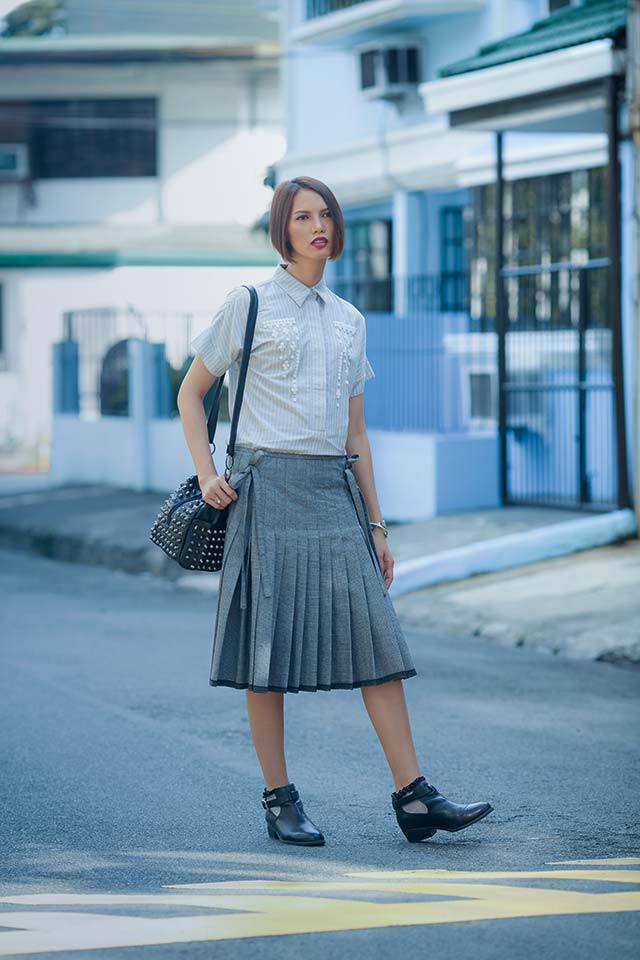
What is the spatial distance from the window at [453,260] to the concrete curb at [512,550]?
7364 millimetres

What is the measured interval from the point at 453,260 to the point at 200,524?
51.2 ft

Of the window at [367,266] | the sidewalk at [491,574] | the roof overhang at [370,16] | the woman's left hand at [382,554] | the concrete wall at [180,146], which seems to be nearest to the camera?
the woman's left hand at [382,554]

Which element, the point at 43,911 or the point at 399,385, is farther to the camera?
the point at 399,385

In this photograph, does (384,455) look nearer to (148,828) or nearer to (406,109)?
(406,109)

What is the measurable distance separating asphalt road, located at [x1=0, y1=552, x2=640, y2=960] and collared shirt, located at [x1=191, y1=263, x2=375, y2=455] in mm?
1266

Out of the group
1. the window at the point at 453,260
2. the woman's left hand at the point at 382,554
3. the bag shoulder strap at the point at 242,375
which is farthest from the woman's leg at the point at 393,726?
the window at the point at 453,260

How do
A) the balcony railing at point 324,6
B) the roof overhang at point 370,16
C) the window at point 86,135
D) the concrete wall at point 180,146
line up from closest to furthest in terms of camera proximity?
the roof overhang at point 370,16, the balcony railing at point 324,6, the concrete wall at point 180,146, the window at point 86,135

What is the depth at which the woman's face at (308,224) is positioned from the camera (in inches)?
209

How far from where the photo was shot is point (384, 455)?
48.9 ft

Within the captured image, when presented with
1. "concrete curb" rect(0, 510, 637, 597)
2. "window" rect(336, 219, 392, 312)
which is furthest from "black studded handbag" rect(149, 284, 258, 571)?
"window" rect(336, 219, 392, 312)

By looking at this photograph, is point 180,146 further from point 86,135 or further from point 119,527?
point 119,527

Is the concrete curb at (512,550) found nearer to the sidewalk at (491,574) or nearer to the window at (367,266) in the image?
the sidewalk at (491,574)

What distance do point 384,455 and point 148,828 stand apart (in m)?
9.49

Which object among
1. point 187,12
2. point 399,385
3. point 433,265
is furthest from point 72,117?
point 399,385
